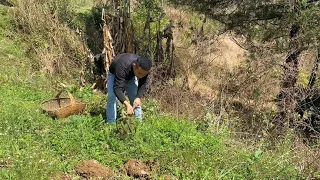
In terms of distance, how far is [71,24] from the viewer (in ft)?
33.0

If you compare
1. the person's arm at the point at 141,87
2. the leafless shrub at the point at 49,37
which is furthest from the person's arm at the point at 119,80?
the leafless shrub at the point at 49,37

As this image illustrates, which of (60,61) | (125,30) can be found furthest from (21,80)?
(125,30)

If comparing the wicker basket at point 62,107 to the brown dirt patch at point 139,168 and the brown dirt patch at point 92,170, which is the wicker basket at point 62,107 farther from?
the brown dirt patch at point 139,168

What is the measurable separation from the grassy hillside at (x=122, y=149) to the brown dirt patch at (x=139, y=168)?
6cm

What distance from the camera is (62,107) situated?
554 centimetres

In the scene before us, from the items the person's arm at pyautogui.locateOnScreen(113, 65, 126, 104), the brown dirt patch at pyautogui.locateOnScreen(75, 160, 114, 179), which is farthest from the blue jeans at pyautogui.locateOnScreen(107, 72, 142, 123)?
the brown dirt patch at pyautogui.locateOnScreen(75, 160, 114, 179)

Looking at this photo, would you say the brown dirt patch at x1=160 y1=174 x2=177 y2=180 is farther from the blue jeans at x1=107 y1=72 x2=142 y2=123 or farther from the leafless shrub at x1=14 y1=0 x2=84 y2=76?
the leafless shrub at x1=14 y1=0 x2=84 y2=76

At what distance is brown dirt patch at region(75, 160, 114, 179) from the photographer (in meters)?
4.03

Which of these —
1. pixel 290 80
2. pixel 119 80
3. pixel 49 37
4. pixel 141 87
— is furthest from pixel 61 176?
pixel 49 37

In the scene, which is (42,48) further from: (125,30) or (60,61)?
(125,30)

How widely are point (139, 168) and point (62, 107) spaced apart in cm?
190

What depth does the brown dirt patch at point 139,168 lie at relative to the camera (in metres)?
4.17

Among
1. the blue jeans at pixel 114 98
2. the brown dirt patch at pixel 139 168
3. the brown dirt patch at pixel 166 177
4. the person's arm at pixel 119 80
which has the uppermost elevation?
the person's arm at pixel 119 80

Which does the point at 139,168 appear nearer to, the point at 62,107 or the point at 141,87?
the point at 141,87
